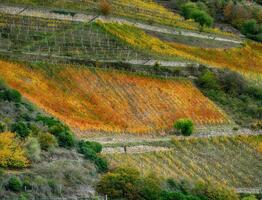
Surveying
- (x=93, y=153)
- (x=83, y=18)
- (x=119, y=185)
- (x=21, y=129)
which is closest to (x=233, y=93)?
(x=83, y=18)

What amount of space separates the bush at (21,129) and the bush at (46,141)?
1.23m

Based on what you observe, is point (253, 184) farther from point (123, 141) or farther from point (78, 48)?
point (78, 48)

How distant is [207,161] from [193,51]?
3348cm

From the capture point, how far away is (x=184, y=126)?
9525cm

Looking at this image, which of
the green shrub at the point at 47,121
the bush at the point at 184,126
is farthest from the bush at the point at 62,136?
the bush at the point at 184,126

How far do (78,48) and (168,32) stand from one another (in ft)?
69.7

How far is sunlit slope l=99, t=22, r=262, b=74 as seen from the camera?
376 feet

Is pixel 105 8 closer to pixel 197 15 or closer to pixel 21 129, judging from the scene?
pixel 197 15

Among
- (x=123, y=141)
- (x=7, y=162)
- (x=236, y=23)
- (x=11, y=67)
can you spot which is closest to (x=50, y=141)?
(x=7, y=162)

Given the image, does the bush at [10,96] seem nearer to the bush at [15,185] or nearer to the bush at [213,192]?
the bush at [15,185]

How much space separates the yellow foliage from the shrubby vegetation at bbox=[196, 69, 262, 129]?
37.5 meters

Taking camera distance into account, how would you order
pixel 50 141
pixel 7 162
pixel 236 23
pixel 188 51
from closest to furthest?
pixel 7 162, pixel 50 141, pixel 188 51, pixel 236 23

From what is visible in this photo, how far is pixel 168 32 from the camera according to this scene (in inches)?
4909

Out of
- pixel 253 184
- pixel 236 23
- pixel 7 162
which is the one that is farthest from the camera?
pixel 236 23
